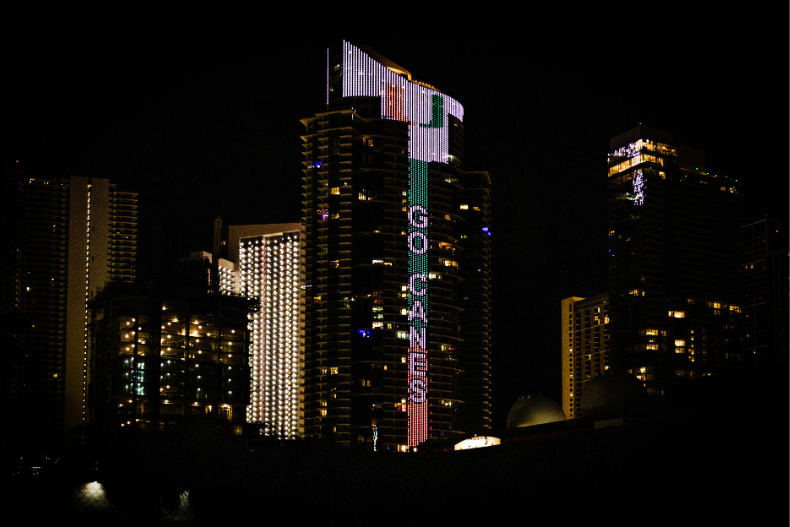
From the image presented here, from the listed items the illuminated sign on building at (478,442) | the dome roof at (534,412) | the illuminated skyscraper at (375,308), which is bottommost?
the illuminated sign on building at (478,442)

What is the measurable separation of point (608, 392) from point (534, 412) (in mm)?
10350

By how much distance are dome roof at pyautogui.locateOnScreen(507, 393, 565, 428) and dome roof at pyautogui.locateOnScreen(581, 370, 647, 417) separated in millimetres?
4393

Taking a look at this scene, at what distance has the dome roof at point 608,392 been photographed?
124 m

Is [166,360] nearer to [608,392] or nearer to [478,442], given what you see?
[478,442]

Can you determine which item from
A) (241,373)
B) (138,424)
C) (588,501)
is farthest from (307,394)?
(588,501)

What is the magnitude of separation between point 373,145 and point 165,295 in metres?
55.8

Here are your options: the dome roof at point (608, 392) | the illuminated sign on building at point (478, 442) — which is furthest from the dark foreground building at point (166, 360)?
the dome roof at point (608, 392)

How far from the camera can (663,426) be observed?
84938 mm

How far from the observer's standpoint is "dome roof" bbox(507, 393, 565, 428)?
132 m

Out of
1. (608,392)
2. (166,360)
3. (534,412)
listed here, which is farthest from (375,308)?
(608,392)

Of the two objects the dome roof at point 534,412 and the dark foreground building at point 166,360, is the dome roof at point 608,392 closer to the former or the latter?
the dome roof at point 534,412

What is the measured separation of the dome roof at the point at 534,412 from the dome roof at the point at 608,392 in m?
4.39

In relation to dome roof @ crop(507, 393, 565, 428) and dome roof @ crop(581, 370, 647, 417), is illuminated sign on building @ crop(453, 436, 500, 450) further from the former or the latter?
dome roof @ crop(581, 370, 647, 417)

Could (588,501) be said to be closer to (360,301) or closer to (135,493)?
(135,493)
